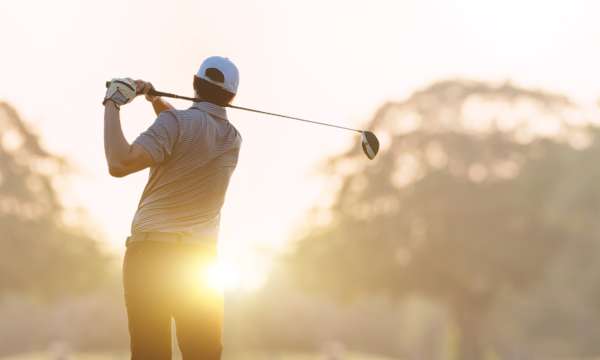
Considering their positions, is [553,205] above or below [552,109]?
below

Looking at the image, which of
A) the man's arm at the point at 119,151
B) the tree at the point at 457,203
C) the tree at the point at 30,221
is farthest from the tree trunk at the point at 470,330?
the man's arm at the point at 119,151

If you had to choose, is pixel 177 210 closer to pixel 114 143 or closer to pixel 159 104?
pixel 114 143

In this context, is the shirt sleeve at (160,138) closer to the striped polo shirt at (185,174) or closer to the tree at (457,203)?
the striped polo shirt at (185,174)

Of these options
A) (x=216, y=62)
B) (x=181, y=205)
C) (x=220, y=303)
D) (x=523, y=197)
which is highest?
(x=523, y=197)

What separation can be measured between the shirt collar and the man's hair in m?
0.03

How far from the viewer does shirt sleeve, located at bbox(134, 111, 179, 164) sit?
3998 mm

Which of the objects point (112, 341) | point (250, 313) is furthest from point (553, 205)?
point (112, 341)

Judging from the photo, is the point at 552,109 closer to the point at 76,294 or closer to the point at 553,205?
the point at 553,205

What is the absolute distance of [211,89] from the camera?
4.38 m

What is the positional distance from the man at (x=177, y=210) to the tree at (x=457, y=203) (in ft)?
104

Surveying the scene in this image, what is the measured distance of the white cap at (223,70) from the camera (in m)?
4.35

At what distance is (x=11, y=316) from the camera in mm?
51250

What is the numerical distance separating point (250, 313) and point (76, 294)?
31.2 feet

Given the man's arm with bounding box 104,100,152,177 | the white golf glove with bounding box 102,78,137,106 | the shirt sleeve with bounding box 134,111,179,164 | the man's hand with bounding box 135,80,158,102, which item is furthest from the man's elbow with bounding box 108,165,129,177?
the man's hand with bounding box 135,80,158,102
